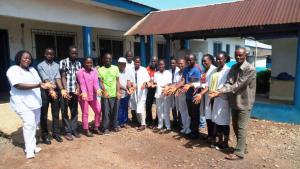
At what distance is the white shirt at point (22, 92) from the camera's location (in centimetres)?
403

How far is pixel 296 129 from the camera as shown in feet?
19.5

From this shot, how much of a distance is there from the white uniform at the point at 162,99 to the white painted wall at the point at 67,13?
366 cm

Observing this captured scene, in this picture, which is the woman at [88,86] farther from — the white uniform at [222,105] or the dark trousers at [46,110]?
the white uniform at [222,105]

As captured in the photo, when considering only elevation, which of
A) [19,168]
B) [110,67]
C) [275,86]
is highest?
[110,67]

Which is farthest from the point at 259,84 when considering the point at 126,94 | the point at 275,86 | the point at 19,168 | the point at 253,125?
the point at 19,168

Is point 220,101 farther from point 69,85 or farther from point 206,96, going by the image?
point 69,85

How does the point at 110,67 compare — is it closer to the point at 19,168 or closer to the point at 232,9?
the point at 19,168

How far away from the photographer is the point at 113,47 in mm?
11641

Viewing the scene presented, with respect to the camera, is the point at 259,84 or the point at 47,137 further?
the point at 259,84

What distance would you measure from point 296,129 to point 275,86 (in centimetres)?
363

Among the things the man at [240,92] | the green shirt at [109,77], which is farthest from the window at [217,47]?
the man at [240,92]

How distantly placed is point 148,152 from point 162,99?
1.42 m

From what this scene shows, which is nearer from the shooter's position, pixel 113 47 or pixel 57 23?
pixel 57 23

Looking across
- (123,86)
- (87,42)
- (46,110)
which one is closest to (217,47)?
(87,42)
